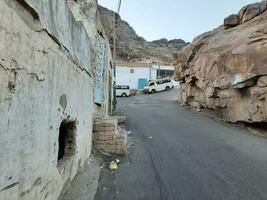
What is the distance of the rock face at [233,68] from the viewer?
12.5m

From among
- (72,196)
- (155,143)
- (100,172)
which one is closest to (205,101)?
(155,143)

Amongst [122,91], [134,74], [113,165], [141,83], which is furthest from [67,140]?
[134,74]

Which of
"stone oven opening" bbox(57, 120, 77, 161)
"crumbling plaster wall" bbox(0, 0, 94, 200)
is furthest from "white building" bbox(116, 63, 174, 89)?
"crumbling plaster wall" bbox(0, 0, 94, 200)

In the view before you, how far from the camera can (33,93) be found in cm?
288

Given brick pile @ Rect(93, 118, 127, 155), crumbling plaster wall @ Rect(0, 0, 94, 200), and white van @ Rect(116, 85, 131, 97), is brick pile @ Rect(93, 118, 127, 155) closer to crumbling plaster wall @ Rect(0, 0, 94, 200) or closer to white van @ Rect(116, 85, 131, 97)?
crumbling plaster wall @ Rect(0, 0, 94, 200)

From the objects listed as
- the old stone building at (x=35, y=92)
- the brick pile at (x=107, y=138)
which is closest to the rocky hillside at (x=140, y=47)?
the brick pile at (x=107, y=138)

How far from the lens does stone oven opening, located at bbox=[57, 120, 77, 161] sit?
214 inches

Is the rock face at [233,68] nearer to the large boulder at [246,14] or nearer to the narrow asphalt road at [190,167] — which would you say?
the large boulder at [246,14]

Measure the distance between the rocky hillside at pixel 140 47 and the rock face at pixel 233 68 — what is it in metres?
28.3

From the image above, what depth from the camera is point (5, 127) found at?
2.32 meters

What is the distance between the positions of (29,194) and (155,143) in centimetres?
748

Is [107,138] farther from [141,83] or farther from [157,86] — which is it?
[141,83]

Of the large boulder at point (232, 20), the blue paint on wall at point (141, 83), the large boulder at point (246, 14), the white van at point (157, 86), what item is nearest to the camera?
the large boulder at point (246, 14)

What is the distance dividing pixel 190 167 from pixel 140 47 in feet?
180
